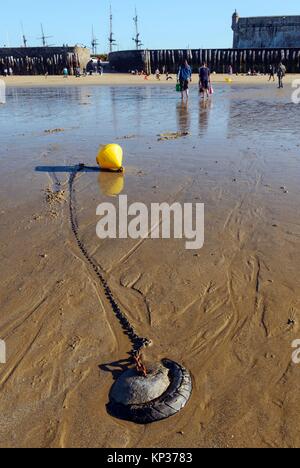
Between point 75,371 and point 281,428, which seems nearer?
point 281,428

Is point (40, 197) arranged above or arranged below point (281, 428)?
above

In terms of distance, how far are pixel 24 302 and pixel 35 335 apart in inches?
23.8

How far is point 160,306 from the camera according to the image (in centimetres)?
419

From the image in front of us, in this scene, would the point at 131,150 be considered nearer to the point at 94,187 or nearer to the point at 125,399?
the point at 94,187

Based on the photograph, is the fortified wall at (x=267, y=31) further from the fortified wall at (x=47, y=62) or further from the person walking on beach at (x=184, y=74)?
the person walking on beach at (x=184, y=74)

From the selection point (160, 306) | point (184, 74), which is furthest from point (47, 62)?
point (160, 306)

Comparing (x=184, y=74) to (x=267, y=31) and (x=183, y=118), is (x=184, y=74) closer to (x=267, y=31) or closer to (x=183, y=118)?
(x=183, y=118)

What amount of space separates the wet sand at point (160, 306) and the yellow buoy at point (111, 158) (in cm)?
36

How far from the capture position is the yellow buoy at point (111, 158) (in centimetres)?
866

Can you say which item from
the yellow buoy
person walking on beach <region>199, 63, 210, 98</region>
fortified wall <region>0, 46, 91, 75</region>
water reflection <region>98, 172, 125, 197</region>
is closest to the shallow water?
person walking on beach <region>199, 63, 210, 98</region>

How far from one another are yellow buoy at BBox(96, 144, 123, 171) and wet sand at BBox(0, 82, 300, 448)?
0.36m

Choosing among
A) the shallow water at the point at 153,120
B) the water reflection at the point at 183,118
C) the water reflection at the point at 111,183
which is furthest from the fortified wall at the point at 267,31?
the water reflection at the point at 111,183

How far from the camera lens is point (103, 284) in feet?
15.2

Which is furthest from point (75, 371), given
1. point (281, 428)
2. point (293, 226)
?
point (293, 226)
